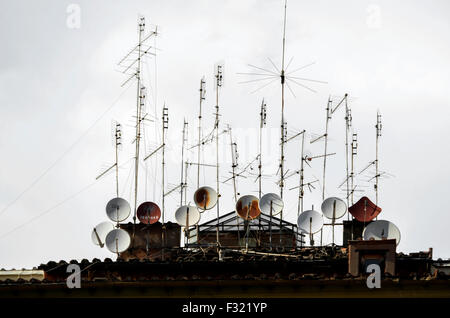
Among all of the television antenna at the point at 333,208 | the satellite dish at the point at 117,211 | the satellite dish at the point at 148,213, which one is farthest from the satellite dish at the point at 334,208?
the satellite dish at the point at 117,211

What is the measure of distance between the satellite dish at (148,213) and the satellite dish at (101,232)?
10.8 ft

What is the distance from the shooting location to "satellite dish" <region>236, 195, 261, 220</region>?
50.4 meters

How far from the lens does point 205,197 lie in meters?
52.2

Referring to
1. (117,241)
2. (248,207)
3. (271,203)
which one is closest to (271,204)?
(271,203)

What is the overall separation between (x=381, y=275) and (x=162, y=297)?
718 centimetres

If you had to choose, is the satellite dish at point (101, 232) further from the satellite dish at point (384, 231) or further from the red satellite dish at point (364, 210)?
the satellite dish at point (384, 231)

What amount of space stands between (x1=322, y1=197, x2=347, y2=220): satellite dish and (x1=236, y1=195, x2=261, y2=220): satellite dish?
113 inches

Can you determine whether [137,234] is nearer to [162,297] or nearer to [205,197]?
[205,197]

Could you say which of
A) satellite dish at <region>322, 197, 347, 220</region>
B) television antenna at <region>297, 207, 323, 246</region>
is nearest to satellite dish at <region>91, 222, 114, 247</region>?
television antenna at <region>297, 207, 323, 246</region>

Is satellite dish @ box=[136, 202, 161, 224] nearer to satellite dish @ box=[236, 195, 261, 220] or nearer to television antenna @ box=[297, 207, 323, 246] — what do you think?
satellite dish @ box=[236, 195, 261, 220]

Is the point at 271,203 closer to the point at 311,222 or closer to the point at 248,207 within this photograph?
the point at 248,207

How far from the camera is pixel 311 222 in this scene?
48.1 m

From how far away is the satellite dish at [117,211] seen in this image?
5088 centimetres

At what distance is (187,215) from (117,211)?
3.13m
